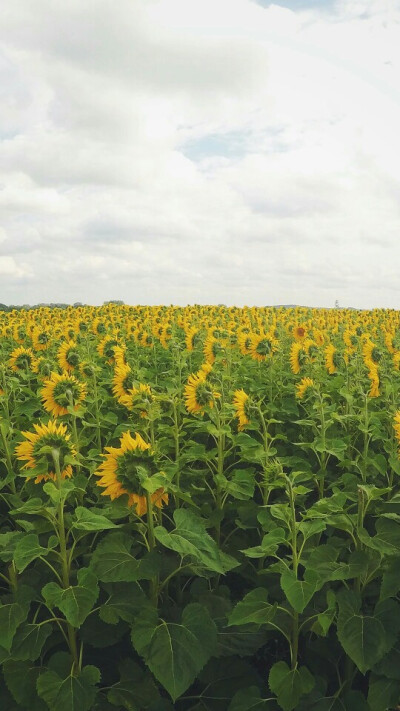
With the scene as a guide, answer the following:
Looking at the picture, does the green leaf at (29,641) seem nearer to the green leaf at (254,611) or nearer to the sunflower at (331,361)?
the green leaf at (254,611)

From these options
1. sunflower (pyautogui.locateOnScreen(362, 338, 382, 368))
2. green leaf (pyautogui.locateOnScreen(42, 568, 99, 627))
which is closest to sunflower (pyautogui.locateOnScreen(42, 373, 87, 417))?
green leaf (pyautogui.locateOnScreen(42, 568, 99, 627))

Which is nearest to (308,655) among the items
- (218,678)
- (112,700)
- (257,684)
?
(257,684)

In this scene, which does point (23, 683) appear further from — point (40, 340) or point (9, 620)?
point (40, 340)

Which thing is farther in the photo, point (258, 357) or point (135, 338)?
point (135, 338)

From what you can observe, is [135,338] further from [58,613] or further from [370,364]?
[58,613]

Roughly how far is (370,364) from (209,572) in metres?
3.98

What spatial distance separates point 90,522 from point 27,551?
0.29m

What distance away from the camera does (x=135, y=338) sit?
11469mm

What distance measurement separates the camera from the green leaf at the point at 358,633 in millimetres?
2344

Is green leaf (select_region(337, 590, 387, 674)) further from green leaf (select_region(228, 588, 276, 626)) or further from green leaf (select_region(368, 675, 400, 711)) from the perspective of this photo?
green leaf (select_region(228, 588, 276, 626))

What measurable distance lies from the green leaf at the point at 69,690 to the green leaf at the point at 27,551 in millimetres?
506

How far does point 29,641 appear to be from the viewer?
243 centimetres

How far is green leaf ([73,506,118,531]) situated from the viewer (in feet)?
8.01

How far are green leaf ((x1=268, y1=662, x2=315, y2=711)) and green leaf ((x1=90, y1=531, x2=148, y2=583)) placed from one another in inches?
28.8
